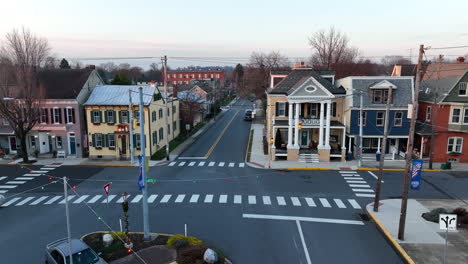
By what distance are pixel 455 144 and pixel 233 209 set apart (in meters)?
27.0

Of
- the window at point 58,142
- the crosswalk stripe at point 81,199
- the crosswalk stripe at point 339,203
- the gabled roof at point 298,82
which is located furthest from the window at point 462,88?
the window at point 58,142

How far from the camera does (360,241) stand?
1647cm

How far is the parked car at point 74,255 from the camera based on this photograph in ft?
43.4

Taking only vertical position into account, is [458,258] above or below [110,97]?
below

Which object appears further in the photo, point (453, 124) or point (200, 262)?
point (453, 124)

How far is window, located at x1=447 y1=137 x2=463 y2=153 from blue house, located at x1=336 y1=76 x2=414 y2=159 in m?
4.23

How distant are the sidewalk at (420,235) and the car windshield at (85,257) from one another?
46.3ft

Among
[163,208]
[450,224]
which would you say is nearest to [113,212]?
[163,208]

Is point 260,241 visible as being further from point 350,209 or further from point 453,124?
point 453,124

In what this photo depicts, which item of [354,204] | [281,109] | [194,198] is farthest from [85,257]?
[281,109]

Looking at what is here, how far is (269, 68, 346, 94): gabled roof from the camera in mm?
36375

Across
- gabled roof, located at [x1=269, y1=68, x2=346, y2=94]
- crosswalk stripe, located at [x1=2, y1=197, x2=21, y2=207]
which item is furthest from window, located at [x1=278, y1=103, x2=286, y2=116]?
crosswalk stripe, located at [x1=2, y1=197, x2=21, y2=207]

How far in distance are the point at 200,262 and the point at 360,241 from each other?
858 cm

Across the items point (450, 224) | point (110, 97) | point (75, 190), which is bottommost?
point (75, 190)
